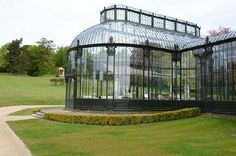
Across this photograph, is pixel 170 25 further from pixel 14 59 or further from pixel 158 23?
pixel 14 59

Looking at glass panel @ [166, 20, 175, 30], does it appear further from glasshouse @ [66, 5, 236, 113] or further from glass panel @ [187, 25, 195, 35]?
glasshouse @ [66, 5, 236, 113]

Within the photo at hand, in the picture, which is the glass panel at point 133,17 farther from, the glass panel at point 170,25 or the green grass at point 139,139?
the green grass at point 139,139

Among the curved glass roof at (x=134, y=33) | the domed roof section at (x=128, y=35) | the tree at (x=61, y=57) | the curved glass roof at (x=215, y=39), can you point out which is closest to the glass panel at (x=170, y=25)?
the curved glass roof at (x=134, y=33)

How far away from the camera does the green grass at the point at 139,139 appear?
527 inches

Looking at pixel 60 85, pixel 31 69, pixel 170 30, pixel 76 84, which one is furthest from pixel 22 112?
pixel 31 69

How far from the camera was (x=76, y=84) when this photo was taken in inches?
1175

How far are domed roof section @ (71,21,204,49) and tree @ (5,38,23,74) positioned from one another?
193 ft

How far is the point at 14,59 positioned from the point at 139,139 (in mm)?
76595

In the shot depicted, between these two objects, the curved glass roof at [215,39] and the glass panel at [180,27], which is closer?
the curved glass roof at [215,39]

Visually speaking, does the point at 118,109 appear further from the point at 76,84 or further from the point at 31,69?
the point at 31,69

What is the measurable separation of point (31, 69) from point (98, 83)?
65.2m

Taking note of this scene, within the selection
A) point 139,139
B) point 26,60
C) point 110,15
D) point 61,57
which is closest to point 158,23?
point 110,15

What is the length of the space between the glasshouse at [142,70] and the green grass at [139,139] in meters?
4.74

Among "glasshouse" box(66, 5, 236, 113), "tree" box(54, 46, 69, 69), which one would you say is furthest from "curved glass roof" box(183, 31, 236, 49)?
"tree" box(54, 46, 69, 69)
